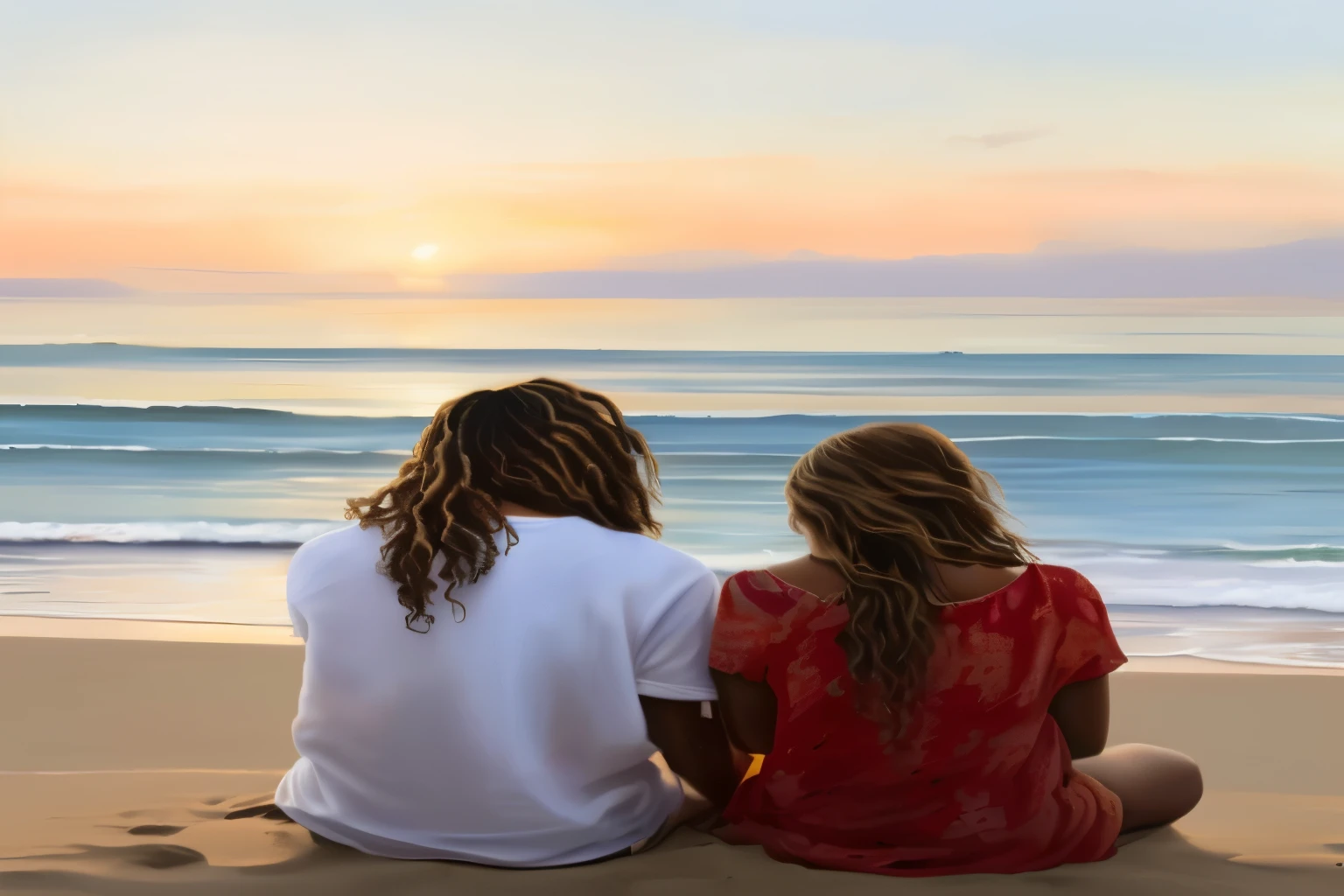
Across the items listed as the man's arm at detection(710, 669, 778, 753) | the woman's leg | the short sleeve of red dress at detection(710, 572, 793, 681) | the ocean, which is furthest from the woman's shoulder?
the ocean

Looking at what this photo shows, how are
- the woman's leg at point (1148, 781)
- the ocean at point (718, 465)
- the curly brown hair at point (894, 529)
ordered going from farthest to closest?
the ocean at point (718, 465) → the woman's leg at point (1148, 781) → the curly brown hair at point (894, 529)

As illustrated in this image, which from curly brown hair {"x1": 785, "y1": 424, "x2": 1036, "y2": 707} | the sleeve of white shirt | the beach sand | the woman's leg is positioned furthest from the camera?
the woman's leg

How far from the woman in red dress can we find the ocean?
105 centimetres

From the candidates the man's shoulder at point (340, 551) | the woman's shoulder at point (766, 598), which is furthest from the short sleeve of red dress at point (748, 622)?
the man's shoulder at point (340, 551)

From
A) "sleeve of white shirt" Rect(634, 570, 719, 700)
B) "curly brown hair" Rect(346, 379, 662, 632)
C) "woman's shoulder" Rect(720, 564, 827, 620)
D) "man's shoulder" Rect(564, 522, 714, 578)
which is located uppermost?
"curly brown hair" Rect(346, 379, 662, 632)

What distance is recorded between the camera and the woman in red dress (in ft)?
7.82

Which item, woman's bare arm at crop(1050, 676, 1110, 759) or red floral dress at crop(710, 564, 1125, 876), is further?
woman's bare arm at crop(1050, 676, 1110, 759)

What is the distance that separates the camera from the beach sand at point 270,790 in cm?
259

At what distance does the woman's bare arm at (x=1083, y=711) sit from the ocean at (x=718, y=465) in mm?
1495

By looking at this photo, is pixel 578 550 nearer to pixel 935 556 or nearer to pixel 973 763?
pixel 935 556

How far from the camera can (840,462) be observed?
2.47 metres

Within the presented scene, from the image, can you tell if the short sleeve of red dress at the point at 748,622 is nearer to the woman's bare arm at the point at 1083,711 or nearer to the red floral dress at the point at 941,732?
the red floral dress at the point at 941,732

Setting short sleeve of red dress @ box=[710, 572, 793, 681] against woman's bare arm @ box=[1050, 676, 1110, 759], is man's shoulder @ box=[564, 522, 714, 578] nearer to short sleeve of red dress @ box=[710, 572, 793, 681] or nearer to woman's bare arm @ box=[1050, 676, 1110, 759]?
short sleeve of red dress @ box=[710, 572, 793, 681]

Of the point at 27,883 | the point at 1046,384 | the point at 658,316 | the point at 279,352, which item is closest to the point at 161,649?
the point at 27,883
